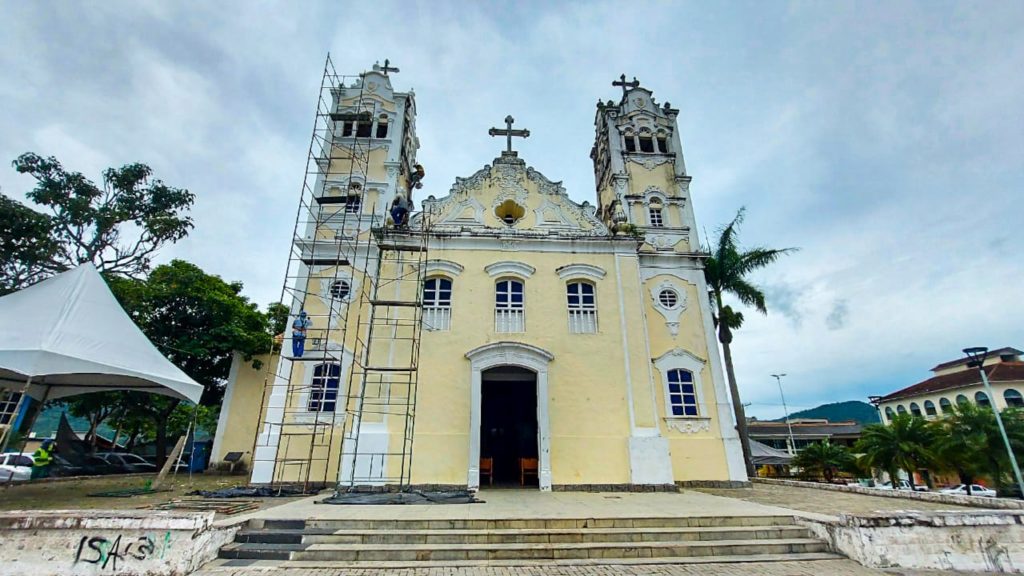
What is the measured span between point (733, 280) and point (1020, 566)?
11844 millimetres

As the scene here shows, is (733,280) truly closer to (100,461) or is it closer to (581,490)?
(581,490)

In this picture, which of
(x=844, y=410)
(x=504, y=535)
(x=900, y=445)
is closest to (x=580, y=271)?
(x=504, y=535)

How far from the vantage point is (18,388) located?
10.1 metres

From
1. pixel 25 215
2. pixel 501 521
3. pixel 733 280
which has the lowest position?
pixel 501 521

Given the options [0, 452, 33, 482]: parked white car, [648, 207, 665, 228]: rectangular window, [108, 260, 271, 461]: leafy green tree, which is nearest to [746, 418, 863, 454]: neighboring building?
[648, 207, 665, 228]: rectangular window

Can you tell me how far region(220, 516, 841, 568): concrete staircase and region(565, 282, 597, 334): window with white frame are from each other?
673 cm

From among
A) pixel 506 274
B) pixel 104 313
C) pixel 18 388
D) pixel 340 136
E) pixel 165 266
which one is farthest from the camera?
pixel 165 266

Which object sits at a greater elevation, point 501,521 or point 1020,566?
point 501,521

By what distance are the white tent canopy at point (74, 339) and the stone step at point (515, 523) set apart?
4676mm

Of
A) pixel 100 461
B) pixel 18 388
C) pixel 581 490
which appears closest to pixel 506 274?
pixel 581 490

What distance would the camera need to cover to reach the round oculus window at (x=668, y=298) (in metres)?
14.4

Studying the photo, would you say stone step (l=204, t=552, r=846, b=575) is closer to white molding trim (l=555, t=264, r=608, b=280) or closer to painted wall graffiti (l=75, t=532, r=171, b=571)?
painted wall graffiti (l=75, t=532, r=171, b=571)

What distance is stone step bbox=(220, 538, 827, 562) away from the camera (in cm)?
574

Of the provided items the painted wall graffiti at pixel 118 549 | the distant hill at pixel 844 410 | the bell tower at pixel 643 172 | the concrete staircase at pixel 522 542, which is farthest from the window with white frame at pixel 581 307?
the distant hill at pixel 844 410
